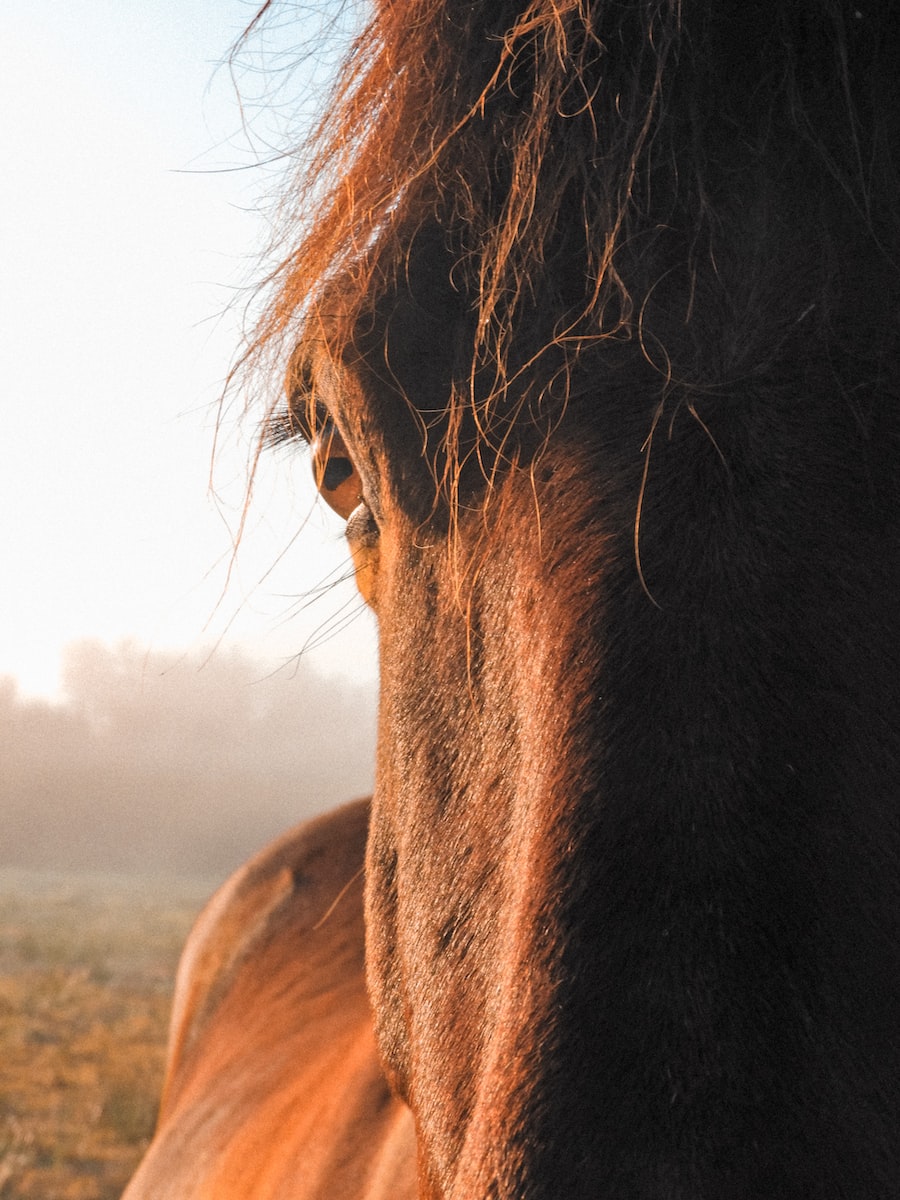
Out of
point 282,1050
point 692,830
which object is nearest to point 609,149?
point 692,830

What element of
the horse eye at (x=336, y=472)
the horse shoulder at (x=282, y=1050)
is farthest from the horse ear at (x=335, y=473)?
the horse shoulder at (x=282, y=1050)

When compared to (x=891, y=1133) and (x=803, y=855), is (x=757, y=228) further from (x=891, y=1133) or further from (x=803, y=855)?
(x=891, y=1133)

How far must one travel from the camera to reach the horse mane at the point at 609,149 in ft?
2.94

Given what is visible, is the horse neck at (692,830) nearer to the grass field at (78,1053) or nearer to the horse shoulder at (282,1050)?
the horse shoulder at (282,1050)

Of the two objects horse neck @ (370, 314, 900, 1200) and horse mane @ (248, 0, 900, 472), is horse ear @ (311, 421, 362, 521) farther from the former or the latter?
horse neck @ (370, 314, 900, 1200)

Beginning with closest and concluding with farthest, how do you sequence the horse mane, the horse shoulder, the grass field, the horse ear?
1. the horse mane
2. the horse ear
3. the horse shoulder
4. the grass field

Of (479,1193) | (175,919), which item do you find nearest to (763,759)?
(479,1193)

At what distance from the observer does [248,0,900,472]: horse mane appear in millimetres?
896

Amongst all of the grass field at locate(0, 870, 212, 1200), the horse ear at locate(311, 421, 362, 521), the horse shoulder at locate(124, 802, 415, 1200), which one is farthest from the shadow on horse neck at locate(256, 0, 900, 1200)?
the grass field at locate(0, 870, 212, 1200)

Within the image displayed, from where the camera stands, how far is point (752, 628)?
0.73 m

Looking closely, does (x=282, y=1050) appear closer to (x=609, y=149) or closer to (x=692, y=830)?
(x=692, y=830)

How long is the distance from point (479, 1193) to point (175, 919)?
19.2m

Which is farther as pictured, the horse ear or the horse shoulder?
the horse shoulder

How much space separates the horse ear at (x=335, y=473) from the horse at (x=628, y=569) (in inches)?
6.2
